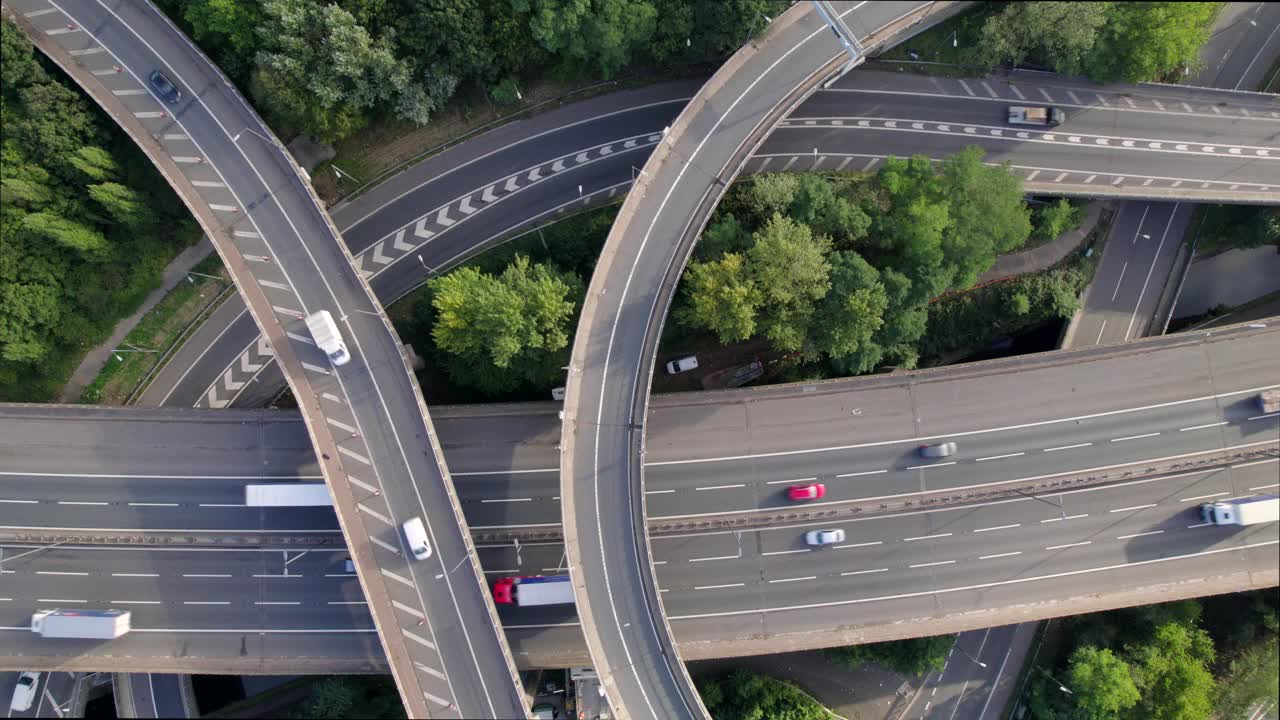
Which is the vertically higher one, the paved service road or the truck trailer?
the paved service road

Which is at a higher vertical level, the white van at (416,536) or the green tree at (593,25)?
the green tree at (593,25)

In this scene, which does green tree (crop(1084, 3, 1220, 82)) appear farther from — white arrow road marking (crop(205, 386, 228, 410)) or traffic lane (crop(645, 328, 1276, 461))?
white arrow road marking (crop(205, 386, 228, 410))

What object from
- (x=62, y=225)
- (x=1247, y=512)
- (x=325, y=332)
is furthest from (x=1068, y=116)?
(x=62, y=225)

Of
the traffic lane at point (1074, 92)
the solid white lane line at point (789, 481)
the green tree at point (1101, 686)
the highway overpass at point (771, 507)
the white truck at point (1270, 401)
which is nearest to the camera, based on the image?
the highway overpass at point (771, 507)

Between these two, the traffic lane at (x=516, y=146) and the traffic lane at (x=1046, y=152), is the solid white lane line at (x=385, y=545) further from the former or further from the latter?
the traffic lane at (x=1046, y=152)

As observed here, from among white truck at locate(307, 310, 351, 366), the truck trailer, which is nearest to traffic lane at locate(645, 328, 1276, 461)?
the truck trailer

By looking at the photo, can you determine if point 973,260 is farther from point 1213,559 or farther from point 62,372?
point 62,372

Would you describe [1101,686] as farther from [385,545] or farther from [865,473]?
[385,545]

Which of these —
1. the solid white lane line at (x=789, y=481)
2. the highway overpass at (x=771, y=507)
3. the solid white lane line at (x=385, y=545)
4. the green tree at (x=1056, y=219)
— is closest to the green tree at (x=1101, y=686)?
the highway overpass at (x=771, y=507)

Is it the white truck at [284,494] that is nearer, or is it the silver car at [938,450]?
the white truck at [284,494]
